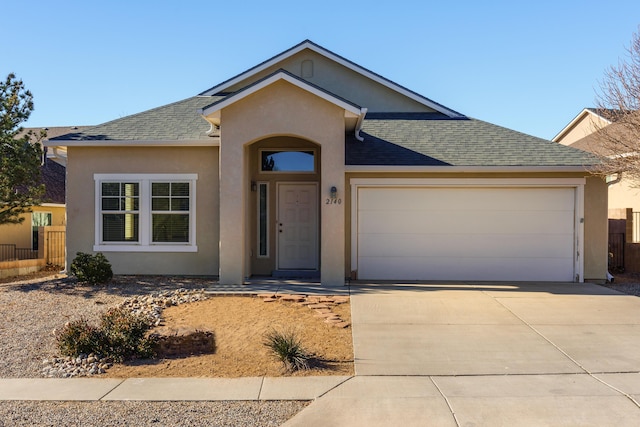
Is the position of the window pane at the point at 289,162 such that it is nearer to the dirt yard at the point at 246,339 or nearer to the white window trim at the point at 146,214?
the white window trim at the point at 146,214

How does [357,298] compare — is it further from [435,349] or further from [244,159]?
[244,159]

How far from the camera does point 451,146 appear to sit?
45.1 feet

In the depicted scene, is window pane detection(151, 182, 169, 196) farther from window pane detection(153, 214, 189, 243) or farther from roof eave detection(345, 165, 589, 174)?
roof eave detection(345, 165, 589, 174)

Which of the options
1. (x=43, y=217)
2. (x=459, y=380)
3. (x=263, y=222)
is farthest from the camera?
(x=43, y=217)

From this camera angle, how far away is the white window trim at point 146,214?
13133 mm

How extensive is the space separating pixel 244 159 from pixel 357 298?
4100mm

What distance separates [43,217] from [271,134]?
1613cm

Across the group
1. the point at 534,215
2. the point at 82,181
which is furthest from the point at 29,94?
the point at 534,215

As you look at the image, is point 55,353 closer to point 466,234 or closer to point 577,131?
point 466,234

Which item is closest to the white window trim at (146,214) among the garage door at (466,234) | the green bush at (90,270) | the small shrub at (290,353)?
the green bush at (90,270)

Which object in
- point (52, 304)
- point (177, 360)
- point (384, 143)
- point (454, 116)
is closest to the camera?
point (177, 360)

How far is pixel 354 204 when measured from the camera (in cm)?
1298

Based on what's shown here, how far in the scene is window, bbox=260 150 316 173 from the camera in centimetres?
1375

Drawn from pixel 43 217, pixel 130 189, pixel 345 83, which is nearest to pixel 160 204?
pixel 130 189
